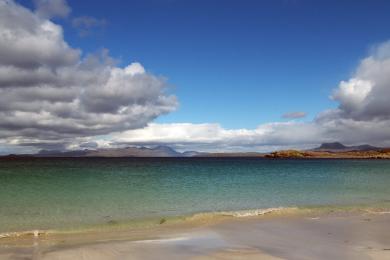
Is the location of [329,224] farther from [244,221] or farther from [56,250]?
[56,250]

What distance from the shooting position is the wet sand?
13.1 m

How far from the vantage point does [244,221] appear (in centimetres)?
2173

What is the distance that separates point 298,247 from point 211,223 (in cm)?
Answer: 735

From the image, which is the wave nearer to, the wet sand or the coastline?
the coastline

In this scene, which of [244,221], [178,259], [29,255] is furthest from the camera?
[244,221]

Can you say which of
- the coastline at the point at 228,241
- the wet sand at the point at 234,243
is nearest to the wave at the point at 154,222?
the coastline at the point at 228,241

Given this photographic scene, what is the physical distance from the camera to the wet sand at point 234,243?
43.0ft

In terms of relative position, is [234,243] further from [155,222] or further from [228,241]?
[155,222]

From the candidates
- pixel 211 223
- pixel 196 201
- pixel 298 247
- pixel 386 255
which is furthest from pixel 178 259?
pixel 196 201

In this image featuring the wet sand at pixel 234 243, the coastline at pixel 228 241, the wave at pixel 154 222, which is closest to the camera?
the wet sand at pixel 234 243

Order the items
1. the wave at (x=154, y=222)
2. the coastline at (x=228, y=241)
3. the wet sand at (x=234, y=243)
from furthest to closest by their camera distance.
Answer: the wave at (x=154, y=222) → the coastline at (x=228, y=241) → the wet sand at (x=234, y=243)

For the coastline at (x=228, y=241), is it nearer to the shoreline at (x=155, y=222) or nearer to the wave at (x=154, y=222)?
the shoreline at (x=155, y=222)

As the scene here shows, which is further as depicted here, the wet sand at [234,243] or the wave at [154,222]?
the wave at [154,222]

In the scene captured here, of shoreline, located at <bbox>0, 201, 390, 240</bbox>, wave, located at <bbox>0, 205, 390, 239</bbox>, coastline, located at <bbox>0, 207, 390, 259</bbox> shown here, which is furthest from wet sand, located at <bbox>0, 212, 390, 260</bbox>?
wave, located at <bbox>0, 205, 390, 239</bbox>
